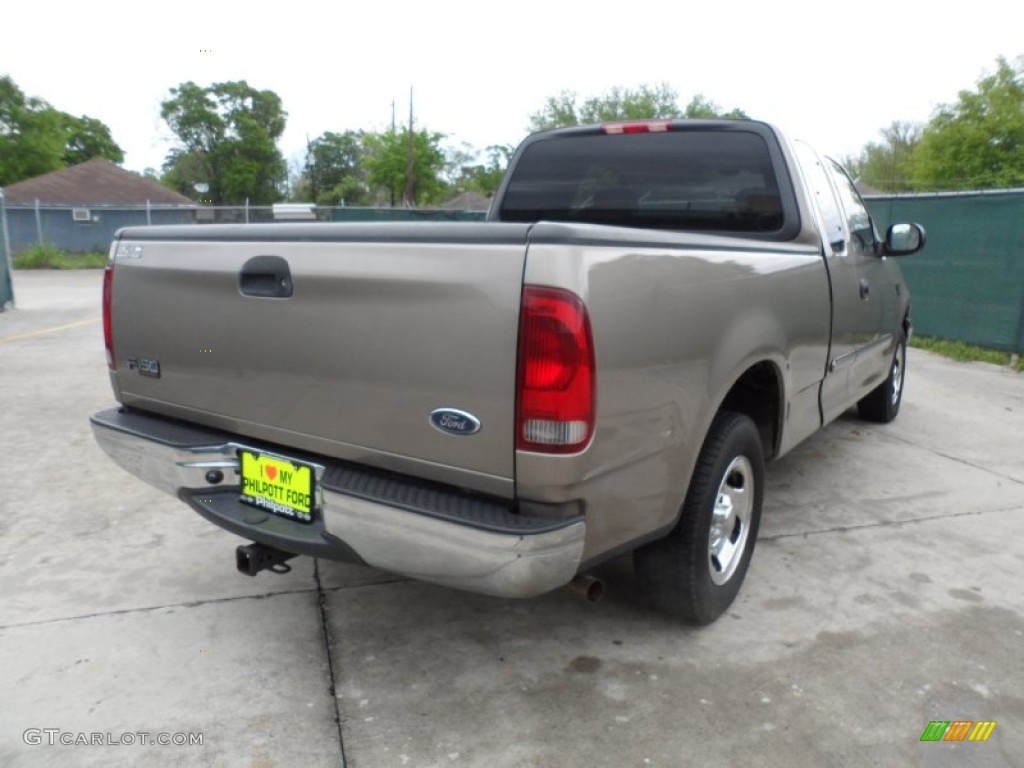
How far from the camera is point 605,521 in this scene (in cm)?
244

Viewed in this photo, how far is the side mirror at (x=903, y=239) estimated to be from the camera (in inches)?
195

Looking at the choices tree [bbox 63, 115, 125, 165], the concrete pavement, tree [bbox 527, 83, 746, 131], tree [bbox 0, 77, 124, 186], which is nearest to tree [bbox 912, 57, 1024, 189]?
tree [bbox 527, 83, 746, 131]

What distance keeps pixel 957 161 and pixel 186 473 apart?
47767mm

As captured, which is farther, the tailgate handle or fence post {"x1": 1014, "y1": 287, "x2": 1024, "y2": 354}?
fence post {"x1": 1014, "y1": 287, "x2": 1024, "y2": 354}

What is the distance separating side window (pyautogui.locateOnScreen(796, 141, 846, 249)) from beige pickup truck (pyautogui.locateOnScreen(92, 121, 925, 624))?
1.52 ft

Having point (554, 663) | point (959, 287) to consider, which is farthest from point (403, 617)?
point (959, 287)

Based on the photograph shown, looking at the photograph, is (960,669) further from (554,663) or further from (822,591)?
(554,663)

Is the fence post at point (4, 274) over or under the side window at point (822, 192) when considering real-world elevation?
under

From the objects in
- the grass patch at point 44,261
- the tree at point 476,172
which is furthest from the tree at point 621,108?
the grass patch at point 44,261

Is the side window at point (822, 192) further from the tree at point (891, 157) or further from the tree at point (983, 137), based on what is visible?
the tree at point (891, 157)

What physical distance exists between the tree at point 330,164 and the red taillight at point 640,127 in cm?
6887

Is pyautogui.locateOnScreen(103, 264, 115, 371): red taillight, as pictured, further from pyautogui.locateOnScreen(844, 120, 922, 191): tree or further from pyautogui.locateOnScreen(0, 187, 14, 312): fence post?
pyautogui.locateOnScreen(844, 120, 922, 191): tree

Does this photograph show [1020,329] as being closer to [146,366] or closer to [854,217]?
[854,217]

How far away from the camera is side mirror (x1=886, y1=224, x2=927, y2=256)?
4945 mm
